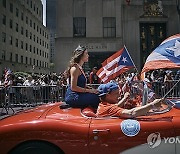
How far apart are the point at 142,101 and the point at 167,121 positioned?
0.62 metres

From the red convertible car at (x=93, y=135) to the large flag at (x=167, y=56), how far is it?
0.69 m

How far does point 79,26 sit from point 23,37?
43.3 meters

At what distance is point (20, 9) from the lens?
217 feet

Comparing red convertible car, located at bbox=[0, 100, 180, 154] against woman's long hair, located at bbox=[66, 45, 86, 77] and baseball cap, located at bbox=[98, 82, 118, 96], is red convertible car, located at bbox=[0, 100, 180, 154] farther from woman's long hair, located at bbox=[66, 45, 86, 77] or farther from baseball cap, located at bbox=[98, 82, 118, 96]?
woman's long hair, located at bbox=[66, 45, 86, 77]

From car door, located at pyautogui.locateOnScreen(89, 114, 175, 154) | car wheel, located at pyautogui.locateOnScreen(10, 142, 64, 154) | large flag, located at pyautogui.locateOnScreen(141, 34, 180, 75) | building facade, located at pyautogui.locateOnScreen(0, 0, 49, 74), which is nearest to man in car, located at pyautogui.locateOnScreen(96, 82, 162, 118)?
car door, located at pyautogui.locateOnScreen(89, 114, 175, 154)

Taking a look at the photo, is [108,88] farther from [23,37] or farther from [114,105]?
[23,37]

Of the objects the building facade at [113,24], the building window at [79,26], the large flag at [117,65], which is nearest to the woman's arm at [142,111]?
the large flag at [117,65]

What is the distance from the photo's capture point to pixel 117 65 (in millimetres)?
10062

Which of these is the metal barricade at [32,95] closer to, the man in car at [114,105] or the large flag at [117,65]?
the large flag at [117,65]

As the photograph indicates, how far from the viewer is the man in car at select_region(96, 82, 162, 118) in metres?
3.87

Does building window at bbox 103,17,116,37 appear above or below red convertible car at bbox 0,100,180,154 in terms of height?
above

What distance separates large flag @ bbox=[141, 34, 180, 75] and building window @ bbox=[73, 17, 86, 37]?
2216 cm

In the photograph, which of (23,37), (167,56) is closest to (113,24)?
(167,56)

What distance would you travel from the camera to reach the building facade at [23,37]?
56.4 metres
